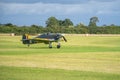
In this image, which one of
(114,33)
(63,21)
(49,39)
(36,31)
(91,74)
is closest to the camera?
(91,74)

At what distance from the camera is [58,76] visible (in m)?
19.5

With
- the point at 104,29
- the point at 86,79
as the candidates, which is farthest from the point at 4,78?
the point at 104,29

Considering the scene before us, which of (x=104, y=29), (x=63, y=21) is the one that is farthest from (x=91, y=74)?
(x=63, y=21)

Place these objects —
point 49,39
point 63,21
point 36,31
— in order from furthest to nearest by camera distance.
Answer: point 63,21 → point 36,31 → point 49,39

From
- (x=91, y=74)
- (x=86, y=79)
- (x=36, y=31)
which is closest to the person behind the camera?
(x=86, y=79)

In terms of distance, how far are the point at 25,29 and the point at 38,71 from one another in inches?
4295

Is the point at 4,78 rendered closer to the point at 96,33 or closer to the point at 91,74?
the point at 91,74

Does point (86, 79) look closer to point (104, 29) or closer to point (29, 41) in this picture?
point (29, 41)

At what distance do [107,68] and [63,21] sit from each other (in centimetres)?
15582

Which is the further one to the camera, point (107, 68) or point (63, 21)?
point (63, 21)

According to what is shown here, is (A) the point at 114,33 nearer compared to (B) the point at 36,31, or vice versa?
(B) the point at 36,31

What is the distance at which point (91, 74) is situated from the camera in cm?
2034

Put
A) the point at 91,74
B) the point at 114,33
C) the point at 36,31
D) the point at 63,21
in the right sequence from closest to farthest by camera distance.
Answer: the point at 91,74 < the point at 36,31 < the point at 114,33 < the point at 63,21

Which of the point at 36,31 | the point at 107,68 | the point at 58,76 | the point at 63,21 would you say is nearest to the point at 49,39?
the point at 107,68
